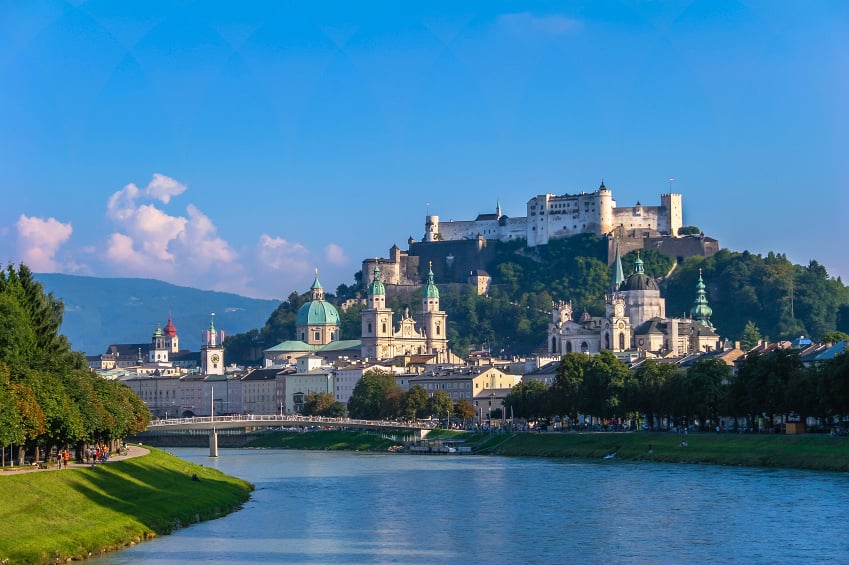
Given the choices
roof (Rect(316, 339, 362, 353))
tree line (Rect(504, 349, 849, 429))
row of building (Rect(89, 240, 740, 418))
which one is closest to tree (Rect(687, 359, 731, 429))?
tree line (Rect(504, 349, 849, 429))

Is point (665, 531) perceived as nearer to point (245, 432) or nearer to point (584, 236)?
point (245, 432)

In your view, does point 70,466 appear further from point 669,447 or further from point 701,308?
point 701,308

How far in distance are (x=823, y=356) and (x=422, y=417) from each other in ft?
125

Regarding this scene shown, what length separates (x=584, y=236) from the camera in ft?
634

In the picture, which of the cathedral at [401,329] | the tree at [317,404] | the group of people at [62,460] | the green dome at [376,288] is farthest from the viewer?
the green dome at [376,288]

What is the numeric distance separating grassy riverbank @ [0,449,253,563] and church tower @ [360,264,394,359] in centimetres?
12190

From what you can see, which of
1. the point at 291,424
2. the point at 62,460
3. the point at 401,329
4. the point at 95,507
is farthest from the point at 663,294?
the point at 95,507

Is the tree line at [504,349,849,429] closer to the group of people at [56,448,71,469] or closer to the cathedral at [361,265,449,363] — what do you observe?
the group of people at [56,448,71,469]

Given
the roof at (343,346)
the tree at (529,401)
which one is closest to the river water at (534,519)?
the tree at (529,401)

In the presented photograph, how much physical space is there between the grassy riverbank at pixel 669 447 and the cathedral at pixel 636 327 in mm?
40756

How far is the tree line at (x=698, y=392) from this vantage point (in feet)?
253

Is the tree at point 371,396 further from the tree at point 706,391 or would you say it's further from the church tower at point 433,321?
the tree at point 706,391

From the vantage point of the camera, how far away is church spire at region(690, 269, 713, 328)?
168m

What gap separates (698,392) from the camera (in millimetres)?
88188
